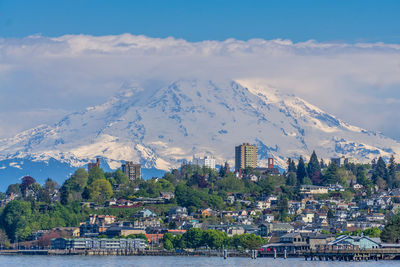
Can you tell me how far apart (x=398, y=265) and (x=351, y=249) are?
2827 centimetres

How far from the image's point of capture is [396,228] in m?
192

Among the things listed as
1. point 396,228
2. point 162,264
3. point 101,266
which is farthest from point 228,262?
point 396,228

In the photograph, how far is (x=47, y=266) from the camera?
165m

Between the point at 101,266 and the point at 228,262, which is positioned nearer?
the point at 101,266

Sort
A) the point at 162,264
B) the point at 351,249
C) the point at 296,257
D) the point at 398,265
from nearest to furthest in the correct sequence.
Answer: the point at 398,265 < the point at 162,264 < the point at 351,249 < the point at 296,257

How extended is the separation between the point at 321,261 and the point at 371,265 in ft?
64.0

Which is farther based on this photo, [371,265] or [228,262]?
[228,262]

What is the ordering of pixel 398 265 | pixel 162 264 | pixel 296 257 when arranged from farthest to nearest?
1. pixel 296 257
2. pixel 162 264
3. pixel 398 265

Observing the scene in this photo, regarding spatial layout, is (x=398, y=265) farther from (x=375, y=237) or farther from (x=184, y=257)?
(x=184, y=257)

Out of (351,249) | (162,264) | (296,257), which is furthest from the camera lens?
(296,257)

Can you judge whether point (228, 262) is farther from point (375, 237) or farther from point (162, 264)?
point (375, 237)

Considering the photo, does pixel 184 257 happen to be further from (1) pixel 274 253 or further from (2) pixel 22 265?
(2) pixel 22 265

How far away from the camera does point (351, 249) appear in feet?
604

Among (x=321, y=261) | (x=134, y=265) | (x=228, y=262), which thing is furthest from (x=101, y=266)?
(x=321, y=261)
